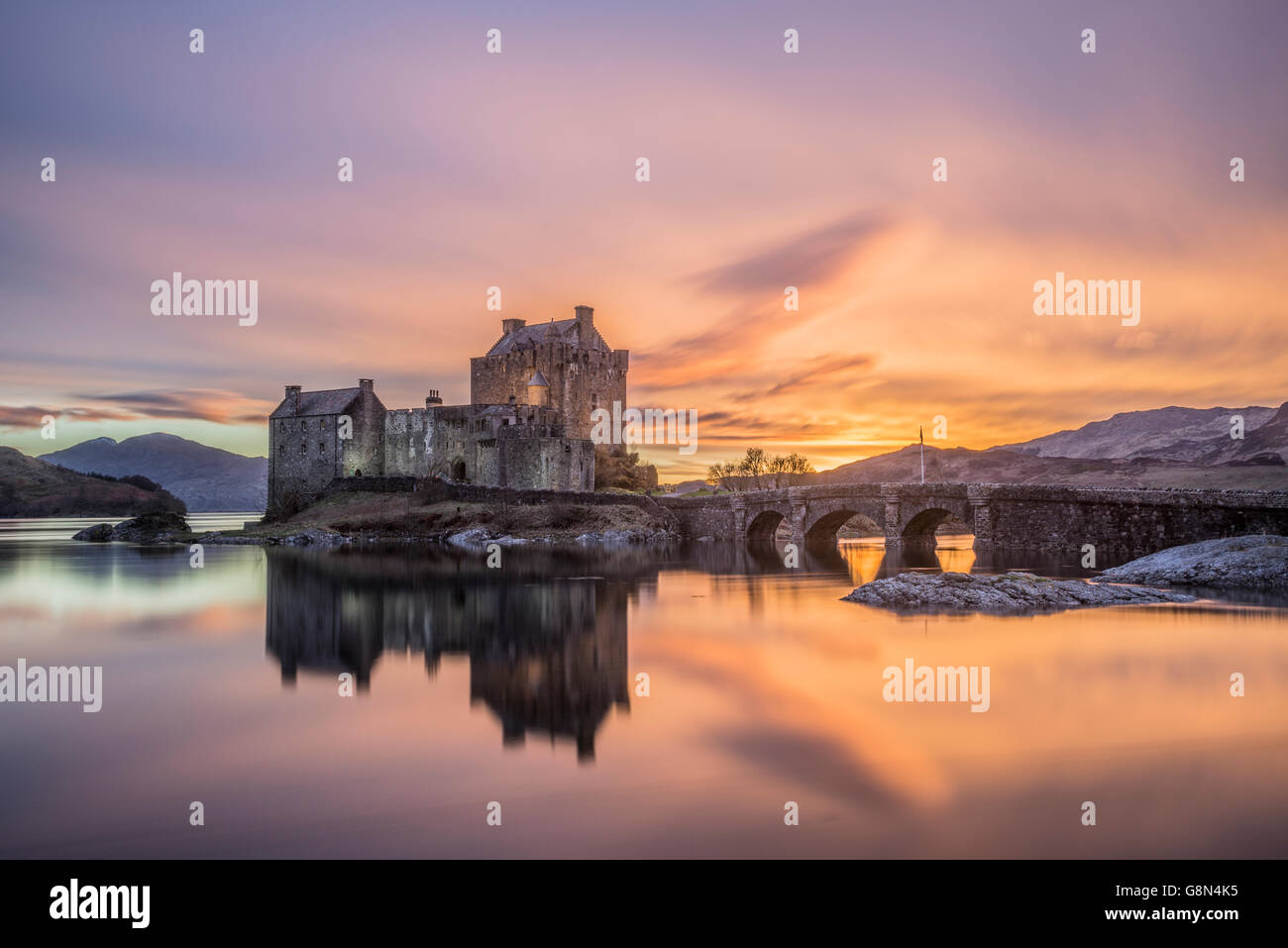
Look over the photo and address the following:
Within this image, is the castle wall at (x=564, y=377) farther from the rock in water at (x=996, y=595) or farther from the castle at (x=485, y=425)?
the rock in water at (x=996, y=595)

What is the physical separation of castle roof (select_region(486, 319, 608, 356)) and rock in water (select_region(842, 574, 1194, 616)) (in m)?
57.2

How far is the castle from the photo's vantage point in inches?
2657

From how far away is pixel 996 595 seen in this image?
75.9 ft

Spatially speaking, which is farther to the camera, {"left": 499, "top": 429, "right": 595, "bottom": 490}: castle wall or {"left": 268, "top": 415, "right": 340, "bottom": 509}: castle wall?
{"left": 268, "top": 415, "right": 340, "bottom": 509}: castle wall

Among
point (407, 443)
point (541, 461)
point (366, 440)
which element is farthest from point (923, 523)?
point (366, 440)

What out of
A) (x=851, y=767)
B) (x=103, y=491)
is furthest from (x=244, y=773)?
(x=103, y=491)

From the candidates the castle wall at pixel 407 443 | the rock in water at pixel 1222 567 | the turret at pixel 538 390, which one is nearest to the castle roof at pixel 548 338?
the turret at pixel 538 390

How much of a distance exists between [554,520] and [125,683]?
45934 mm

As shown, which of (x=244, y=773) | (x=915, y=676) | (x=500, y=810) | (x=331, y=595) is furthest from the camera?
(x=331, y=595)

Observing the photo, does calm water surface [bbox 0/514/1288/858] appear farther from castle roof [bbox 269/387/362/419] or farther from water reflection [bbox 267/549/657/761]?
castle roof [bbox 269/387/362/419]

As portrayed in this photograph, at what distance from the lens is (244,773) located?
9742 mm

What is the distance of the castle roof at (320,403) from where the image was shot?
73750mm

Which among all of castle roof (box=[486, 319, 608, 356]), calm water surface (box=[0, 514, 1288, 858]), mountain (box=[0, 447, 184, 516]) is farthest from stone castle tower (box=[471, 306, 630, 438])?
mountain (box=[0, 447, 184, 516])
